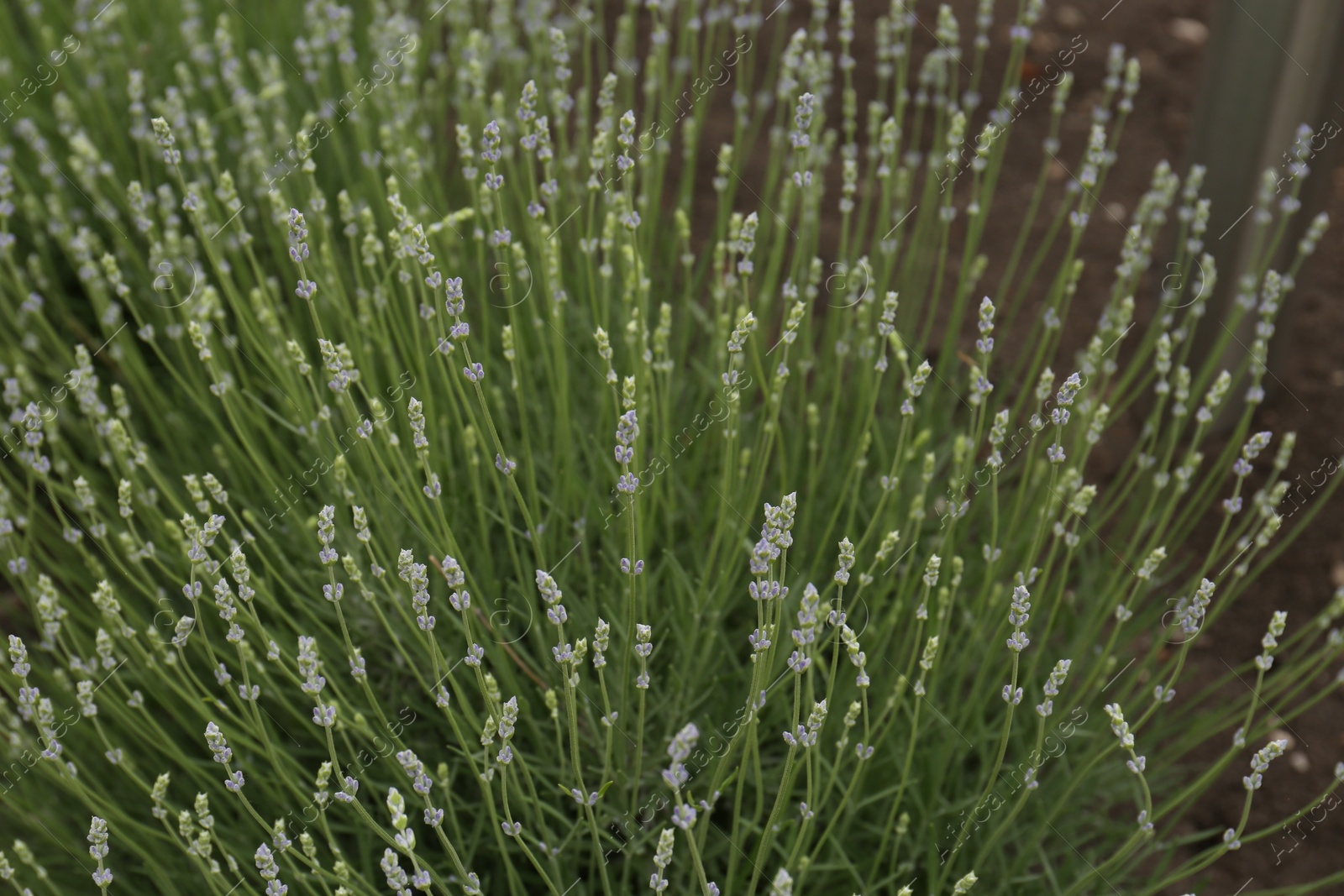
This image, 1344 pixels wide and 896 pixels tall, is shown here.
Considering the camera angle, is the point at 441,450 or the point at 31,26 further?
the point at 31,26

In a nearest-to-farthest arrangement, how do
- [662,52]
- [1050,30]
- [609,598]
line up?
[609,598], [662,52], [1050,30]

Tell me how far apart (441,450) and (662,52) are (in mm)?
1481

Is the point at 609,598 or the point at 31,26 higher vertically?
the point at 31,26

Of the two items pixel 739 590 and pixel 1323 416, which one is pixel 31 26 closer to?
pixel 739 590

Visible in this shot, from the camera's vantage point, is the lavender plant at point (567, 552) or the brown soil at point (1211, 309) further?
the brown soil at point (1211, 309)

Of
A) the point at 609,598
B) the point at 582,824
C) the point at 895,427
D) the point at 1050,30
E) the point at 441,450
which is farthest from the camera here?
the point at 1050,30

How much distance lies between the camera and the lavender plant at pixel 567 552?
6.16 feet

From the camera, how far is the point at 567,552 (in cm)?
237

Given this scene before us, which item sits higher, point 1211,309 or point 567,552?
point 567,552

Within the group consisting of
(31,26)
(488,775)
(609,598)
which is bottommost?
(609,598)

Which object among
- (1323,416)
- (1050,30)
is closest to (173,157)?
(1323,416)

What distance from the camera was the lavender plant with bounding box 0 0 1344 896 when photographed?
188 cm

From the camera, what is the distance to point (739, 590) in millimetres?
2537

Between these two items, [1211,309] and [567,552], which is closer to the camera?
[567,552]
